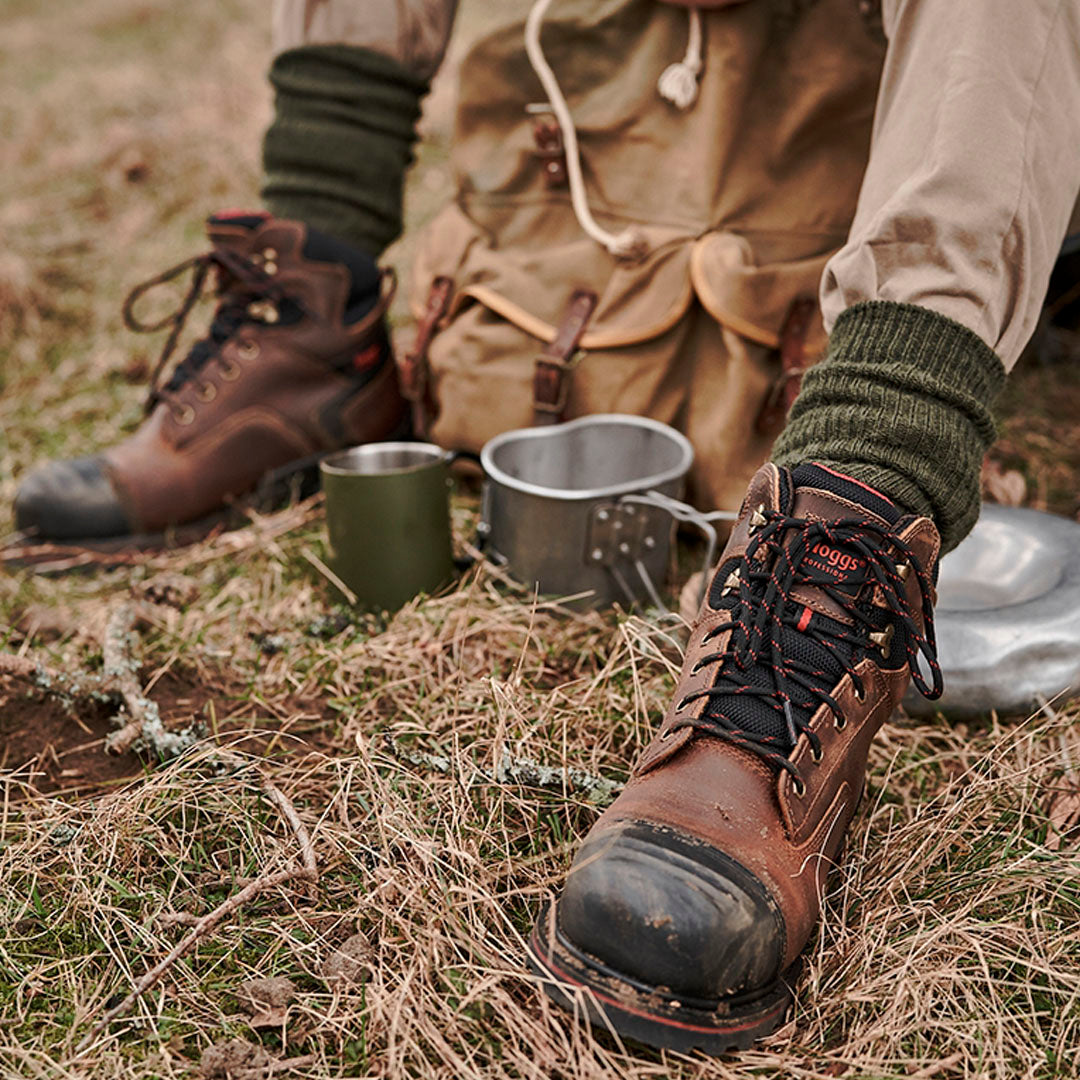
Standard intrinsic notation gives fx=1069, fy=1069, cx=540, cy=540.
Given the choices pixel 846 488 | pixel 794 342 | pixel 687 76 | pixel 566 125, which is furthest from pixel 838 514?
pixel 566 125

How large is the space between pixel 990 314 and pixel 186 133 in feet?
13.9

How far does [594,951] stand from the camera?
3.05 feet

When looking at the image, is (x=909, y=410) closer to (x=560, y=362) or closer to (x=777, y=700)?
(x=777, y=700)

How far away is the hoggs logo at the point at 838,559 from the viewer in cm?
110

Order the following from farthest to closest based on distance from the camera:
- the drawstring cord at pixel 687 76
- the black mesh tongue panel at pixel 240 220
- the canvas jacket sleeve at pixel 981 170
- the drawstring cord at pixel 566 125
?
the black mesh tongue panel at pixel 240 220 → the drawstring cord at pixel 566 125 → the drawstring cord at pixel 687 76 → the canvas jacket sleeve at pixel 981 170

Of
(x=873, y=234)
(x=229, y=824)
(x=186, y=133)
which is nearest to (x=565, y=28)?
(x=873, y=234)

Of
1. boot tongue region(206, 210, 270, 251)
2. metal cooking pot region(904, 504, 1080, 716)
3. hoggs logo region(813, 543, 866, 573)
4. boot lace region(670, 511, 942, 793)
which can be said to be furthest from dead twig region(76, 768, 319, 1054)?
boot tongue region(206, 210, 270, 251)

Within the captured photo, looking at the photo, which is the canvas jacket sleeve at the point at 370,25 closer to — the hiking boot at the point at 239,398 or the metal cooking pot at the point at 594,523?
the hiking boot at the point at 239,398

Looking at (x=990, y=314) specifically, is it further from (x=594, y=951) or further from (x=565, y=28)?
(x=565, y=28)

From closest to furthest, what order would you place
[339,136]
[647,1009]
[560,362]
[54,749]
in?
1. [647,1009]
2. [54,749]
3. [560,362]
4. [339,136]

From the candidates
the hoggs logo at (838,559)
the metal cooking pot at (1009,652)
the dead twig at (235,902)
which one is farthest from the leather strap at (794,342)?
the dead twig at (235,902)

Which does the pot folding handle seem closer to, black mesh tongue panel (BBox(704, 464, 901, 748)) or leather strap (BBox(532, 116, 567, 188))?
black mesh tongue panel (BBox(704, 464, 901, 748))

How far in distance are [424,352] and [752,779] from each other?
48.6 inches

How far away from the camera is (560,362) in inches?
72.2
